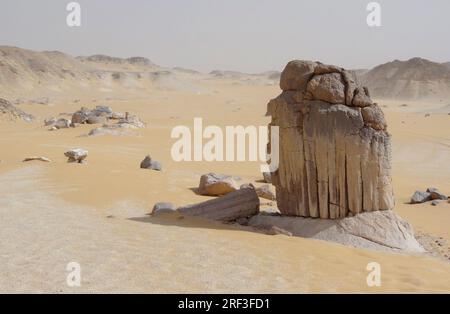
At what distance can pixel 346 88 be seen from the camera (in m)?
9.06

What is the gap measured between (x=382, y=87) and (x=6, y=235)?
80.2m

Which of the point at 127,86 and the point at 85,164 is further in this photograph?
the point at 127,86

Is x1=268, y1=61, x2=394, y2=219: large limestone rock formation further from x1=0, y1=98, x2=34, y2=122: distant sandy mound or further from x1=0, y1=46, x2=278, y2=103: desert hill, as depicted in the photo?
x1=0, y1=46, x2=278, y2=103: desert hill

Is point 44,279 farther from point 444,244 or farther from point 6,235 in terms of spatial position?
point 444,244

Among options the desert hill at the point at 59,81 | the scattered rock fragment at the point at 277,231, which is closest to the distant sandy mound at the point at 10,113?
the desert hill at the point at 59,81

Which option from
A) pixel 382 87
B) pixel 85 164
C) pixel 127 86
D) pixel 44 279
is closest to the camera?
pixel 44 279

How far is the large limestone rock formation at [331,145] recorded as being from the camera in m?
8.79

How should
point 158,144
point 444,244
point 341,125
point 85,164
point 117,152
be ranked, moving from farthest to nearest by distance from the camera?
point 158,144 < point 117,152 < point 85,164 < point 444,244 < point 341,125

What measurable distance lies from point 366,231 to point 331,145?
60.3 inches

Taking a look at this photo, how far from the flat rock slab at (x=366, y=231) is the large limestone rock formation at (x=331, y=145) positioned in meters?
0.14

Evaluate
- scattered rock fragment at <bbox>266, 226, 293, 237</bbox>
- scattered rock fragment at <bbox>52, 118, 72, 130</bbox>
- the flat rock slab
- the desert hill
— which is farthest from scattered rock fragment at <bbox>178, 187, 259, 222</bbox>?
the desert hill

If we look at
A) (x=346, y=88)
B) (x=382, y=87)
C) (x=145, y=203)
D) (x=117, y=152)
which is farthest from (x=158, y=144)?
(x=382, y=87)

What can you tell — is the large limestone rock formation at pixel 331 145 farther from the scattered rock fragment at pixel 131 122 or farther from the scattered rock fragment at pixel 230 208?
the scattered rock fragment at pixel 131 122

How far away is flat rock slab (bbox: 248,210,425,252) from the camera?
8.56 meters
